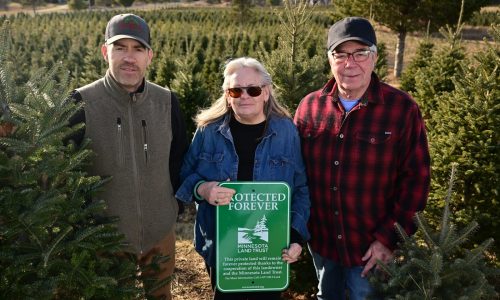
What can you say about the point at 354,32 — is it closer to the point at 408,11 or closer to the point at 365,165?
the point at 365,165

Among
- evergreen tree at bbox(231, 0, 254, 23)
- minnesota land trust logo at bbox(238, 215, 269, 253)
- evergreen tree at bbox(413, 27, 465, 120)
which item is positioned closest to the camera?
minnesota land trust logo at bbox(238, 215, 269, 253)

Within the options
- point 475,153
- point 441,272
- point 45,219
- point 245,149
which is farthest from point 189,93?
point 441,272

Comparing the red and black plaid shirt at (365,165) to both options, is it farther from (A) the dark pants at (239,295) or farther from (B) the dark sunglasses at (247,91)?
(A) the dark pants at (239,295)

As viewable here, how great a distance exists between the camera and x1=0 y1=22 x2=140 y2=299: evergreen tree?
6.18 feet

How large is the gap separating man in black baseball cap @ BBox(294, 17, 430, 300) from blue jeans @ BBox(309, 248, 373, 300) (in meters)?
0.01

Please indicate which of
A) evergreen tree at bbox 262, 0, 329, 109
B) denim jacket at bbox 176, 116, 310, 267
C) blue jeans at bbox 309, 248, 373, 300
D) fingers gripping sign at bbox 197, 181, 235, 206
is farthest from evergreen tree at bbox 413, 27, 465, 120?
fingers gripping sign at bbox 197, 181, 235, 206

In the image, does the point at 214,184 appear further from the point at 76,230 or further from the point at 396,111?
the point at 396,111

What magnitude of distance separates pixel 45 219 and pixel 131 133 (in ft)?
3.34

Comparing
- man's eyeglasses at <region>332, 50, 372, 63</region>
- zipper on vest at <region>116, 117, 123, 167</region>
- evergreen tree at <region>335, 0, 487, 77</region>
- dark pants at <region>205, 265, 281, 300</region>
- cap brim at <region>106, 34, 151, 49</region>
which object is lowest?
dark pants at <region>205, 265, 281, 300</region>

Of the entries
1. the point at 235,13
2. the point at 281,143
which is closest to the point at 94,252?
the point at 281,143

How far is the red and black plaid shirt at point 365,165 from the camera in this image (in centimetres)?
271

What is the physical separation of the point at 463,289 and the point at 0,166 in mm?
2214

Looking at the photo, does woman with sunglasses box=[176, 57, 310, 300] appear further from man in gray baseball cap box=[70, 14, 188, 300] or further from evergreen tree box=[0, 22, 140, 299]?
evergreen tree box=[0, 22, 140, 299]

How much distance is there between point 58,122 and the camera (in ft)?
7.39
